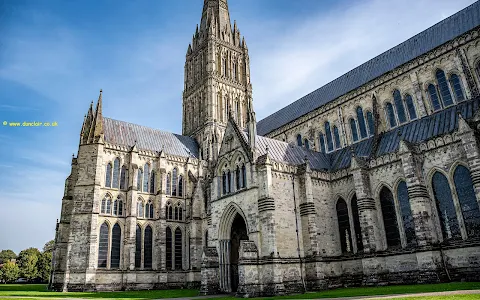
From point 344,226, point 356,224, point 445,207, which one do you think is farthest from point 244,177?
point 445,207

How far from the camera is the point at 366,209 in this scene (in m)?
26.5

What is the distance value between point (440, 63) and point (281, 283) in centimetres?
2357

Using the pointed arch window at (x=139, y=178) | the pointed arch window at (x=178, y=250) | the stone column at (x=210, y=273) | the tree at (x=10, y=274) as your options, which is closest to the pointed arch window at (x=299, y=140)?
the pointed arch window at (x=178, y=250)

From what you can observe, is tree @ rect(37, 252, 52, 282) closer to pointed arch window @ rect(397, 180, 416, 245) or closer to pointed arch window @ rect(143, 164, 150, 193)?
pointed arch window @ rect(143, 164, 150, 193)

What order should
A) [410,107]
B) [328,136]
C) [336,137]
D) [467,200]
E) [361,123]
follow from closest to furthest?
[467,200] → [410,107] → [361,123] → [336,137] → [328,136]

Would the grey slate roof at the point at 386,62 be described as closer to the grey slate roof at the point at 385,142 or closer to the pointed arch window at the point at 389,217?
the grey slate roof at the point at 385,142

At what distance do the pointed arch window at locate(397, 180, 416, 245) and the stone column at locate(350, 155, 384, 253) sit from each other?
1.85 metres

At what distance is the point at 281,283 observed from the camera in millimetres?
23625

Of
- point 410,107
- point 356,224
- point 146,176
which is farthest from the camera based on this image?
point 146,176

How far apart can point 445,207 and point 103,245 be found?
3200 cm

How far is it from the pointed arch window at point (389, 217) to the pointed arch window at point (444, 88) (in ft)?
34.0

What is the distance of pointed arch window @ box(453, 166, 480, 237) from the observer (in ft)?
72.9

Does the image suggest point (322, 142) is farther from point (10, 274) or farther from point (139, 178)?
point (10, 274)

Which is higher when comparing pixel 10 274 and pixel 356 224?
pixel 356 224
